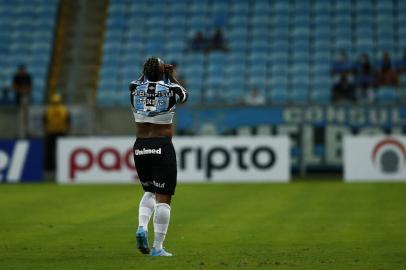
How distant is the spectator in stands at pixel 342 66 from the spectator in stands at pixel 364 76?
0.94 feet

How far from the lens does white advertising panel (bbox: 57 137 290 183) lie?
82.3ft

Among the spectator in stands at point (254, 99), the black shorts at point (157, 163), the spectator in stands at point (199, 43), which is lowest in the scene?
the black shorts at point (157, 163)

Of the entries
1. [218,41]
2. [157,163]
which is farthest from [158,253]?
[218,41]

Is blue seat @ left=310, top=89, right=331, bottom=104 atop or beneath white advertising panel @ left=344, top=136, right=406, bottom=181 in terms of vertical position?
atop

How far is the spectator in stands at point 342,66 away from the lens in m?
29.9

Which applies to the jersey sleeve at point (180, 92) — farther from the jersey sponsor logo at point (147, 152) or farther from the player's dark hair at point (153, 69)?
the jersey sponsor logo at point (147, 152)

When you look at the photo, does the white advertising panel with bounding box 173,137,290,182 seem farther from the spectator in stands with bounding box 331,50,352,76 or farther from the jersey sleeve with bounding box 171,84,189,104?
the jersey sleeve with bounding box 171,84,189,104

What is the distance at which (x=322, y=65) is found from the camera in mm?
30953

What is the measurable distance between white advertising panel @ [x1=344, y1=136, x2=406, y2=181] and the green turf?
1646 millimetres

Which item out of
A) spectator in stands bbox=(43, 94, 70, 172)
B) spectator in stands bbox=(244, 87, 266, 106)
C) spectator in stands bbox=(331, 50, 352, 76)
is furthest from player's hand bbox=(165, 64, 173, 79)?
spectator in stands bbox=(331, 50, 352, 76)

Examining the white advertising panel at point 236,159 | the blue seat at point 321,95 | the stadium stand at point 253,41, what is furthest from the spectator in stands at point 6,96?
the blue seat at point 321,95

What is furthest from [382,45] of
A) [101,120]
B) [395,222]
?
[395,222]

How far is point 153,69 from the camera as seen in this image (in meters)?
11.2

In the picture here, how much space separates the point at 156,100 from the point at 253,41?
21.3 m
